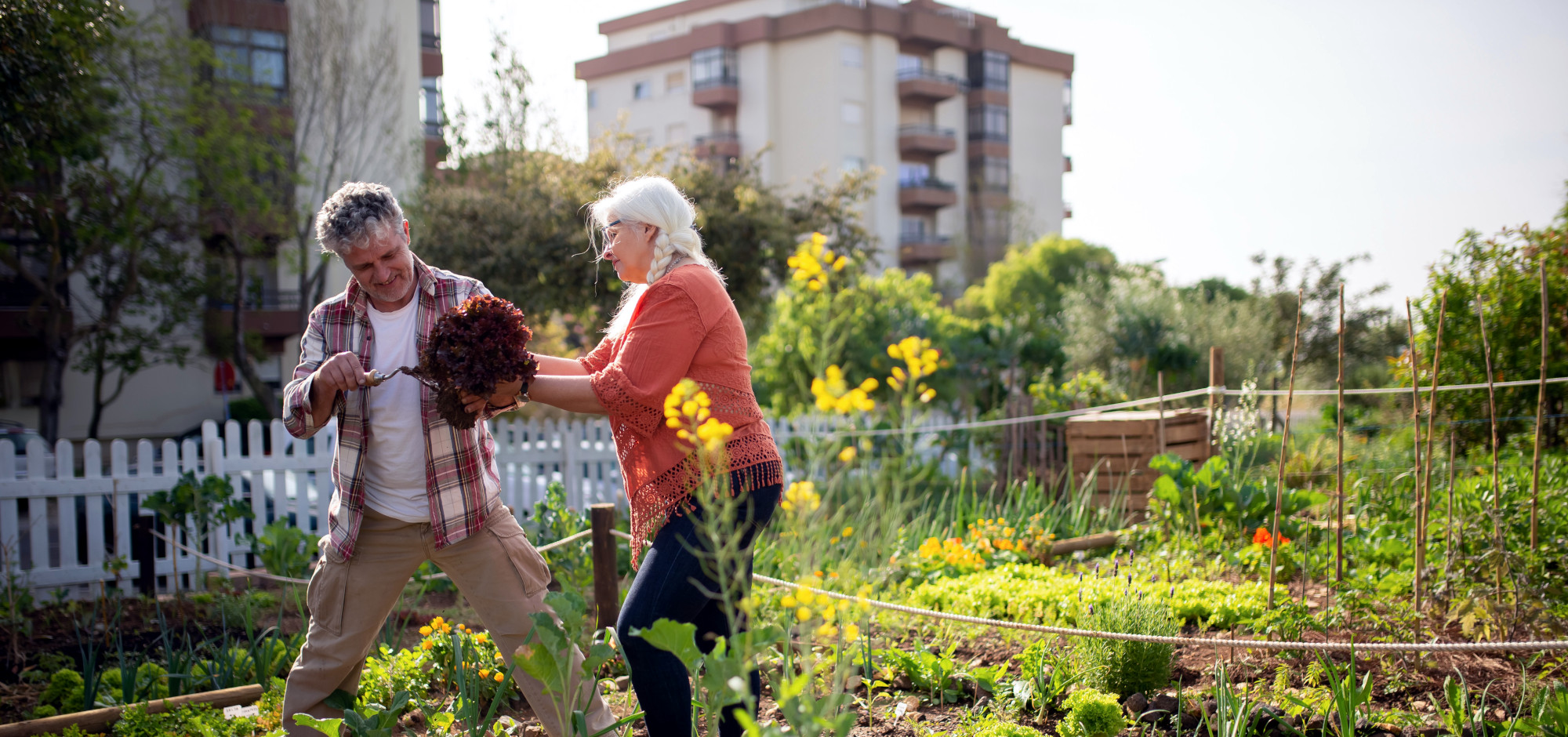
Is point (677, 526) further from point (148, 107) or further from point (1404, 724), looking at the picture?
point (148, 107)

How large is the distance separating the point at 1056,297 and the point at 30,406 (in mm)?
24136

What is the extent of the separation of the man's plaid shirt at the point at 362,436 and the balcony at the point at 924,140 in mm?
33633

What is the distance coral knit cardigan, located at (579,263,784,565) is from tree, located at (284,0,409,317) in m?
13.4

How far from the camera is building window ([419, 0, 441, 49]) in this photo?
2209 cm

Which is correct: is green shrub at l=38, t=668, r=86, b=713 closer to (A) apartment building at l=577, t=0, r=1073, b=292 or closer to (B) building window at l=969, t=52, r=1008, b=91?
(A) apartment building at l=577, t=0, r=1073, b=292

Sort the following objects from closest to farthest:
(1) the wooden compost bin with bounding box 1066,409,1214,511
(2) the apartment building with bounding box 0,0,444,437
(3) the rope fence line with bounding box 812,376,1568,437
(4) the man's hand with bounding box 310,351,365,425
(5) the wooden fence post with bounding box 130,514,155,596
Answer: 1. (4) the man's hand with bounding box 310,351,365,425
2. (3) the rope fence line with bounding box 812,376,1568,437
3. (5) the wooden fence post with bounding box 130,514,155,596
4. (1) the wooden compost bin with bounding box 1066,409,1214,511
5. (2) the apartment building with bounding box 0,0,444,437

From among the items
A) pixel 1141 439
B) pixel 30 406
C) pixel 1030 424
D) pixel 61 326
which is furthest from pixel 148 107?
pixel 1141 439

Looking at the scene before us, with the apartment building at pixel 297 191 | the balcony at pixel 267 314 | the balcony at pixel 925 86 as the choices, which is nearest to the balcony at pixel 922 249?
the balcony at pixel 925 86

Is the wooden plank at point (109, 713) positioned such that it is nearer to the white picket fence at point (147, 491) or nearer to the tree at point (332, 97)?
the white picket fence at point (147, 491)

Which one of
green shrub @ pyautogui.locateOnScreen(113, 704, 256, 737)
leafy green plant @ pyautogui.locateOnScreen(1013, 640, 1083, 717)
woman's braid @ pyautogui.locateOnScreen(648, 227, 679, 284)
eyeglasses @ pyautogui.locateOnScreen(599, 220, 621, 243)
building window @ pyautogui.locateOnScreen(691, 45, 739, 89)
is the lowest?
green shrub @ pyautogui.locateOnScreen(113, 704, 256, 737)

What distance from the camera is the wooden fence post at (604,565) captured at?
11.0 feet

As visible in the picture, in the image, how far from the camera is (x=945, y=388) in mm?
10414

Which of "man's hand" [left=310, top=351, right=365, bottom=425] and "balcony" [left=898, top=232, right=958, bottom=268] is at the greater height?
"balcony" [left=898, top=232, right=958, bottom=268]

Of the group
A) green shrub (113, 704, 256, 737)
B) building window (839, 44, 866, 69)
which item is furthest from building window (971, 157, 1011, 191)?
green shrub (113, 704, 256, 737)
